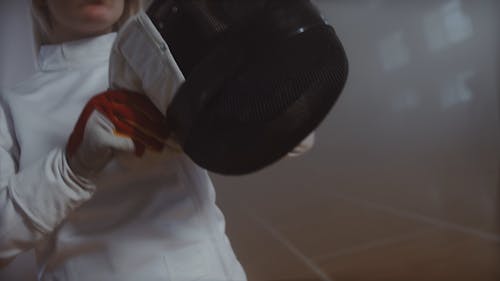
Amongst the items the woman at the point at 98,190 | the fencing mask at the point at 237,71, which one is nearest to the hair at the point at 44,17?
the woman at the point at 98,190

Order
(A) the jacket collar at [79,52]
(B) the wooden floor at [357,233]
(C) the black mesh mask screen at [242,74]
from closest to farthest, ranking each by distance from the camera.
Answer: (C) the black mesh mask screen at [242,74], (A) the jacket collar at [79,52], (B) the wooden floor at [357,233]

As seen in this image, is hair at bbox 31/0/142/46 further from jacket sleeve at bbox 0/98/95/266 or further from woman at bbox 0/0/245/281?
jacket sleeve at bbox 0/98/95/266

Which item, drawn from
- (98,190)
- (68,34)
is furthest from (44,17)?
(98,190)

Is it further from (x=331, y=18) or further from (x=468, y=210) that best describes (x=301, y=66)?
(x=468, y=210)

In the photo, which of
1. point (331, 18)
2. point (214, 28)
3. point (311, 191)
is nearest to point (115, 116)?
point (214, 28)

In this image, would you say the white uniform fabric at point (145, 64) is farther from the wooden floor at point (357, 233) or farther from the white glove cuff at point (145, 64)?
the wooden floor at point (357, 233)

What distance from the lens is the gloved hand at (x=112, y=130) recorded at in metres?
0.22

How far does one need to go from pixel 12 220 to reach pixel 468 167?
2.03 feet

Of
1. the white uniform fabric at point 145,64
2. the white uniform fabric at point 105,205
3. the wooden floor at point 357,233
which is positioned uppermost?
the white uniform fabric at point 145,64

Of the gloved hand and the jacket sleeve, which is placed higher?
the gloved hand

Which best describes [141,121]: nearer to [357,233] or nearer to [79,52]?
[79,52]

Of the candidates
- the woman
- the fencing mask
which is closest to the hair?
the woman

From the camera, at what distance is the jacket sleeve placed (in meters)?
0.23

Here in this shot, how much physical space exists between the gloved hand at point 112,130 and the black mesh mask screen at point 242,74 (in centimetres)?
2
